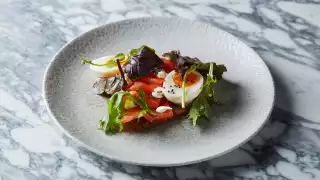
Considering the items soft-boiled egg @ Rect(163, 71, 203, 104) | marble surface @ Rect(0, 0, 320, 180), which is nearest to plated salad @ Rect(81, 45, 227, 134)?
soft-boiled egg @ Rect(163, 71, 203, 104)

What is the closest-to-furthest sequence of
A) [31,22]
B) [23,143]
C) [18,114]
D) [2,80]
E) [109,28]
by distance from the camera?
[23,143] → [18,114] → [2,80] → [109,28] → [31,22]

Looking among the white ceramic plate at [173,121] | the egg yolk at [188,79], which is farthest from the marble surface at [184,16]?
the egg yolk at [188,79]

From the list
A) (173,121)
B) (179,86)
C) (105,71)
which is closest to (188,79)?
(179,86)

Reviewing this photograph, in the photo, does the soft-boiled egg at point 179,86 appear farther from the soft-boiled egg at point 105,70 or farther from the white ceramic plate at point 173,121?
the soft-boiled egg at point 105,70

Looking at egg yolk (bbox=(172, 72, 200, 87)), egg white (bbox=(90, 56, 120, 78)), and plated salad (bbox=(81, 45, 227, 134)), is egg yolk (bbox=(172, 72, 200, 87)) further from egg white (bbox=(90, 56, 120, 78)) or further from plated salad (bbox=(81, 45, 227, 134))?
egg white (bbox=(90, 56, 120, 78))

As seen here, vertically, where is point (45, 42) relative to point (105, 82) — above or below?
below

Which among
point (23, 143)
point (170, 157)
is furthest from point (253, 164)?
point (23, 143)

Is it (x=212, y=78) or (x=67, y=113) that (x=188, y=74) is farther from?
(x=67, y=113)
